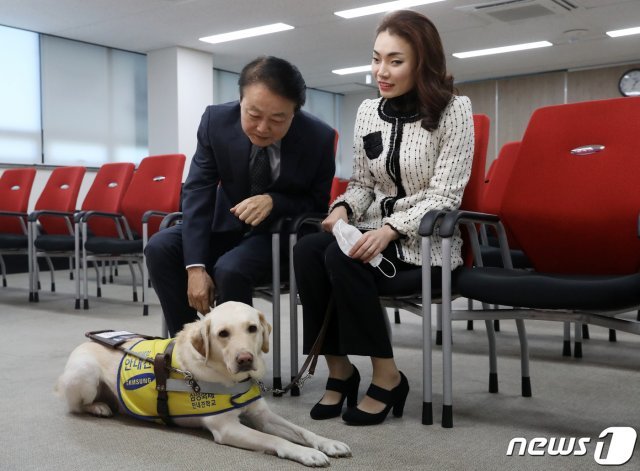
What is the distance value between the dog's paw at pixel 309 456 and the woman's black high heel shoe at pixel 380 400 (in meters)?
0.29

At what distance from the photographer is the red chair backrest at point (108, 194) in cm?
472

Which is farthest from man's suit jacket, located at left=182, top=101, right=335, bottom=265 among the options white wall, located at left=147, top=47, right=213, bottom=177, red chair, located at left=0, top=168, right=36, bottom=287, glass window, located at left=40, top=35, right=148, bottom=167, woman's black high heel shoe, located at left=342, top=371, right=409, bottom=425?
white wall, located at left=147, top=47, right=213, bottom=177

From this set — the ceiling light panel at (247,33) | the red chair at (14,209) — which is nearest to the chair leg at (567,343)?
the red chair at (14,209)

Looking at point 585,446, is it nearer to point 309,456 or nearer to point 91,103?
point 309,456

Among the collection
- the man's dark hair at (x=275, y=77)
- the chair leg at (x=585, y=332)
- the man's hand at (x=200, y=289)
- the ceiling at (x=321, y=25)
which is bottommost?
the chair leg at (x=585, y=332)

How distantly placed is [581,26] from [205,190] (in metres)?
7.30

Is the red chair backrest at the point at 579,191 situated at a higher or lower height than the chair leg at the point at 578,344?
higher

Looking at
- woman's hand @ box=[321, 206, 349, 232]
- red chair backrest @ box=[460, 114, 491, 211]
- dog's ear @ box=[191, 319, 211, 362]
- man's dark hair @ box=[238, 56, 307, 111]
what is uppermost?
man's dark hair @ box=[238, 56, 307, 111]

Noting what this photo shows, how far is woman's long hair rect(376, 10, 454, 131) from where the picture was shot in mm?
1995

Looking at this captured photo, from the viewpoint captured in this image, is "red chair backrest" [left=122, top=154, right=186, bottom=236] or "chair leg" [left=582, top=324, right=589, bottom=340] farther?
"red chair backrest" [left=122, top=154, right=186, bottom=236]

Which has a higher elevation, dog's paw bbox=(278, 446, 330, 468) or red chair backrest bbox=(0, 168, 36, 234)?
red chair backrest bbox=(0, 168, 36, 234)

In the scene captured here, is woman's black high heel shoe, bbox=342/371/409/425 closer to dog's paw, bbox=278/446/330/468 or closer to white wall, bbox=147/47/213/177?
dog's paw, bbox=278/446/330/468

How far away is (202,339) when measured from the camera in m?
1.70

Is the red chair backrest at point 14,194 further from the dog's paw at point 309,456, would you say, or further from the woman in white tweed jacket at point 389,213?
the dog's paw at point 309,456
